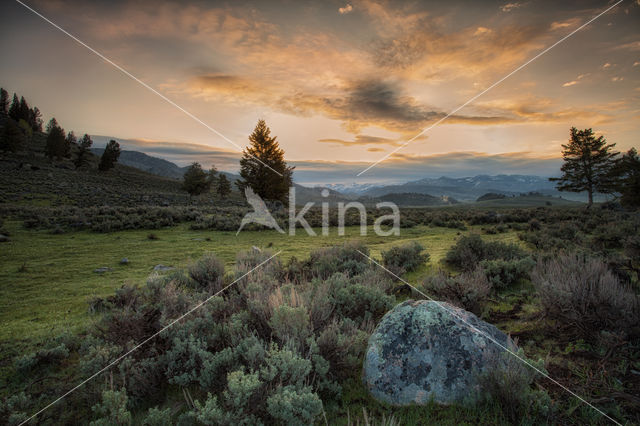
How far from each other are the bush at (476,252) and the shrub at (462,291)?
9.38 feet

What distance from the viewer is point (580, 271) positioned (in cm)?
520

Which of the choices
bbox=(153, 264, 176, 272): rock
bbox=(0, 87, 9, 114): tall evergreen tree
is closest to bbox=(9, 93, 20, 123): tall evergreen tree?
bbox=(0, 87, 9, 114): tall evergreen tree

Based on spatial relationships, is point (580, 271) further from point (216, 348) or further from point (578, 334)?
point (216, 348)

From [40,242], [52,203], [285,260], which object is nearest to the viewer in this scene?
[285,260]

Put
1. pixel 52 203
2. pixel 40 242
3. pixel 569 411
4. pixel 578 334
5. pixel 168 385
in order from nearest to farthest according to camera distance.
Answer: pixel 569 411 → pixel 168 385 → pixel 578 334 → pixel 40 242 → pixel 52 203

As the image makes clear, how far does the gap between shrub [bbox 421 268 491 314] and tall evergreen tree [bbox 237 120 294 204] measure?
97.3ft

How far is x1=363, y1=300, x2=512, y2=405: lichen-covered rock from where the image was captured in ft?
10.4

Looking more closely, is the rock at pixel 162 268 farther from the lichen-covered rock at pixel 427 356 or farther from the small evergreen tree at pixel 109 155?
the small evergreen tree at pixel 109 155

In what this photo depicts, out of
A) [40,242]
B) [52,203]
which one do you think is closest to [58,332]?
[40,242]

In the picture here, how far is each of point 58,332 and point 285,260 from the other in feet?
21.1

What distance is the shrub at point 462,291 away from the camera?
5340 mm

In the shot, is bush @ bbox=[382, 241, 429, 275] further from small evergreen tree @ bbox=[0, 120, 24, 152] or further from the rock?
small evergreen tree @ bbox=[0, 120, 24, 152]

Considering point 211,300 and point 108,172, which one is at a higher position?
point 108,172

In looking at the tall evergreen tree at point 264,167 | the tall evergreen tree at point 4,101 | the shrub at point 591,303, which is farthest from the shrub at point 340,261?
the tall evergreen tree at point 4,101
